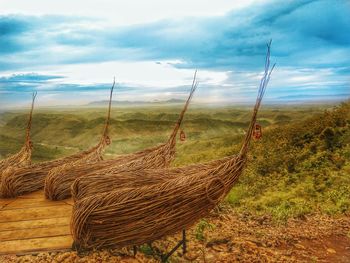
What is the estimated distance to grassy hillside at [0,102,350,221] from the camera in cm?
666

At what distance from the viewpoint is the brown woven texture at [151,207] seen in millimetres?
3213

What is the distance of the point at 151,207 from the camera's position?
3.21 m

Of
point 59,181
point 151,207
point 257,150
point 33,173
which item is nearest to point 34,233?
point 59,181

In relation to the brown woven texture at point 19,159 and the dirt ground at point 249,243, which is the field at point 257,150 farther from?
the brown woven texture at point 19,159

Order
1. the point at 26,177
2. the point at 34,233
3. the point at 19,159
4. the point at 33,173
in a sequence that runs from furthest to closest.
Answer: the point at 19,159, the point at 33,173, the point at 26,177, the point at 34,233

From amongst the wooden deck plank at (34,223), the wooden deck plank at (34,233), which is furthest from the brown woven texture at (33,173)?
the wooden deck plank at (34,233)

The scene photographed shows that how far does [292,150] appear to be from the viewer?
8266mm

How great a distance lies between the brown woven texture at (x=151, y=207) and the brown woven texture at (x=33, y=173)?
2.21 m

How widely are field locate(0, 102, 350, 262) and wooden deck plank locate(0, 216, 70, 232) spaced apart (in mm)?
1477

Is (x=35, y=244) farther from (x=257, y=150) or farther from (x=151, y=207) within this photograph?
(x=257, y=150)

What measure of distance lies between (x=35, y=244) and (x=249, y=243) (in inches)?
90.4

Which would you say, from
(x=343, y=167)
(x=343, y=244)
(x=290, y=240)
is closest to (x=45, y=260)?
(x=290, y=240)

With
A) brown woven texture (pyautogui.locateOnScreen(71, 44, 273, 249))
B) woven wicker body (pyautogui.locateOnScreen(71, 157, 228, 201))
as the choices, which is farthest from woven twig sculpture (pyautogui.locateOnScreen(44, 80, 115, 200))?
brown woven texture (pyautogui.locateOnScreen(71, 44, 273, 249))

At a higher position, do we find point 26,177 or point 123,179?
point 123,179
